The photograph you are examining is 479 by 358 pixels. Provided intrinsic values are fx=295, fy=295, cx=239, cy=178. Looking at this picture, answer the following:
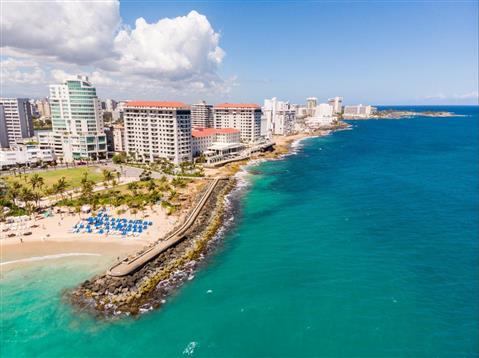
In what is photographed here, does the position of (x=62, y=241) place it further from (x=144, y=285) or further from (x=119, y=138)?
(x=119, y=138)

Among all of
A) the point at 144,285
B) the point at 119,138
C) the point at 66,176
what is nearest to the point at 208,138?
the point at 119,138

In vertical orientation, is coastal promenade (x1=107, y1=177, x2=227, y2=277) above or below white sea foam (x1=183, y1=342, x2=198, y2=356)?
above

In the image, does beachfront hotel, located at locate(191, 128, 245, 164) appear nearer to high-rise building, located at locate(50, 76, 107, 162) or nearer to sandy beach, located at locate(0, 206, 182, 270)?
high-rise building, located at locate(50, 76, 107, 162)

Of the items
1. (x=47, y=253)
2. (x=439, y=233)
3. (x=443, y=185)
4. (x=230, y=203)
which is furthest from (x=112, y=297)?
(x=443, y=185)

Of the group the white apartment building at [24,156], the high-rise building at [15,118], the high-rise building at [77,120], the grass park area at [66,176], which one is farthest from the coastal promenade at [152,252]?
the high-rise building at [15,118]

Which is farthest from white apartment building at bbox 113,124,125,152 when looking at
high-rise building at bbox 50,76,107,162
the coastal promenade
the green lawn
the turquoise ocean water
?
the turquoise ocean water

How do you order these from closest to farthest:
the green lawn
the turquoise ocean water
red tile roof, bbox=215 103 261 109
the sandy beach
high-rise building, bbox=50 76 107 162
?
the turquoise ocean water, the sandy beach, the green lawn, high-rise building, bbox=50 76 107 162, red tile roof, bbox=215 103 261 109
